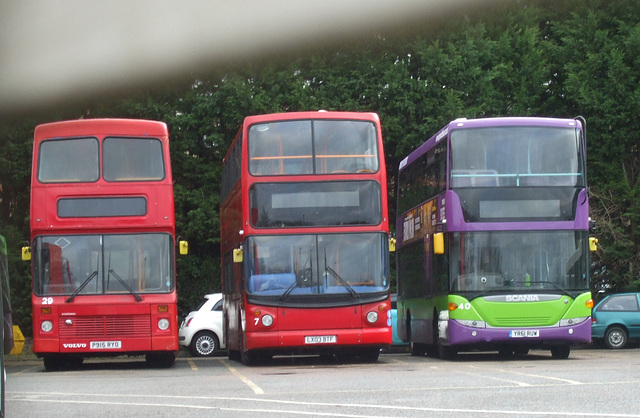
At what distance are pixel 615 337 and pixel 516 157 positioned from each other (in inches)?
497

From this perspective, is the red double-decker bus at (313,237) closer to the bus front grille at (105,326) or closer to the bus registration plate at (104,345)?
the bus front grille at (105,326)

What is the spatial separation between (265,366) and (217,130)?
15.1 metres

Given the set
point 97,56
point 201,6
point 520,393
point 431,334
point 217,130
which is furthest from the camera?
point 217,130

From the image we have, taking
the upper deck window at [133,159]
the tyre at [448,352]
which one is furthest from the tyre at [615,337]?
the upper deck window at [133,159]

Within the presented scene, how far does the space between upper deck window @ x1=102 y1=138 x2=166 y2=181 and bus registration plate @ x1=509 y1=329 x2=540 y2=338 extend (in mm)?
7201

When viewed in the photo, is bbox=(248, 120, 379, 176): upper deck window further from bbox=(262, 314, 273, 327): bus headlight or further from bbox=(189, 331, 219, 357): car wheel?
bbox=(189, 331, 219, 357): car wheel

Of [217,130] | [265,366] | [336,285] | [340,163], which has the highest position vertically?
[217,130]

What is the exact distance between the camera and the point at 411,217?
25.7 metres

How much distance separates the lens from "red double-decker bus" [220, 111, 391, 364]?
19344mm

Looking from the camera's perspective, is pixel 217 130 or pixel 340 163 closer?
pixel 340 163

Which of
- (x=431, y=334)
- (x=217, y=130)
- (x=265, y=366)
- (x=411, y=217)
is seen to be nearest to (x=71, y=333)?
(x=265, y=366)

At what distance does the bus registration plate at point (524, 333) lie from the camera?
19781 mm

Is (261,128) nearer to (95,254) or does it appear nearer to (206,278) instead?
(95,254)

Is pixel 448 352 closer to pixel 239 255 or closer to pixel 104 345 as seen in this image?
pixel 239 255
